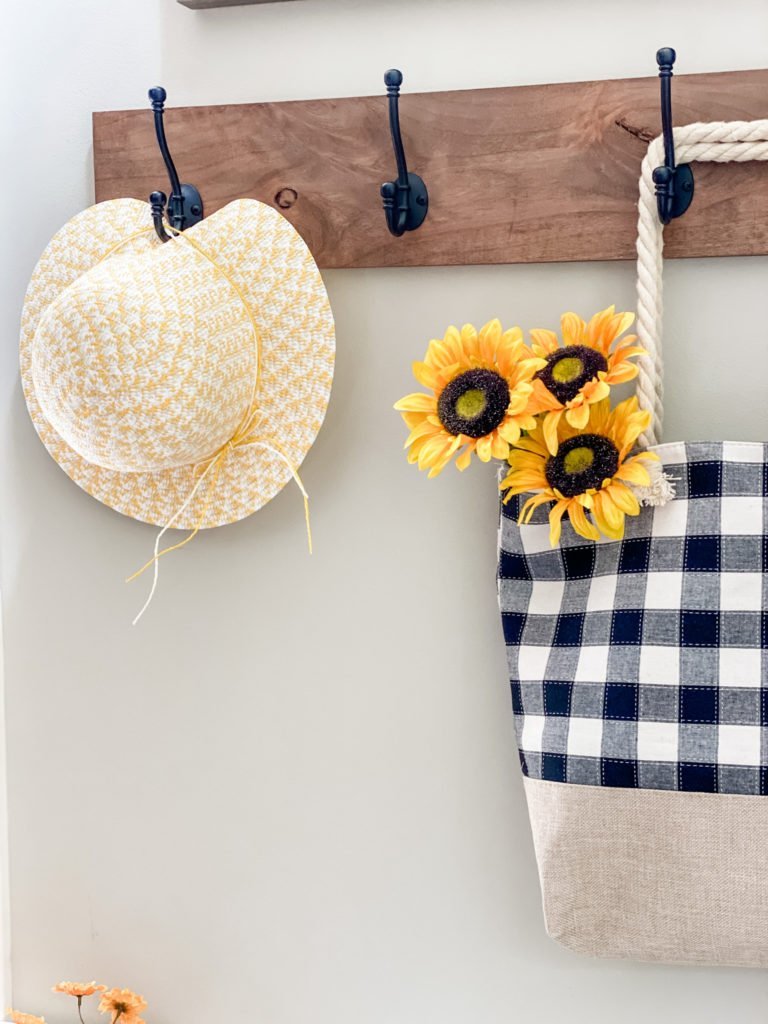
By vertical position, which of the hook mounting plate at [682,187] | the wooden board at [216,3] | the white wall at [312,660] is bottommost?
the white wall at [312,660]

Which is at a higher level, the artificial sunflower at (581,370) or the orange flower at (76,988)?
the artificial sunflower at (581,370)

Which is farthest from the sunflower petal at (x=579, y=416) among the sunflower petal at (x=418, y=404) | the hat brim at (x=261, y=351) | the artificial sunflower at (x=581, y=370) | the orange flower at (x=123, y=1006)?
the orange flower at (x=123, y=1006)

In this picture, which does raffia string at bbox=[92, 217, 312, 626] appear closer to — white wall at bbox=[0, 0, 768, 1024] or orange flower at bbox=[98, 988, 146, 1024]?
white wall at bbox=[0, 0, 768, 1024]

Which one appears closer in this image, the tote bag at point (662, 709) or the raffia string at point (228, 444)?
the tote bag at point (662, 709)

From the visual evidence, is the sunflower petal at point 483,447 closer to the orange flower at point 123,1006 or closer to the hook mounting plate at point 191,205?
the hook mounting plate at point 191,205

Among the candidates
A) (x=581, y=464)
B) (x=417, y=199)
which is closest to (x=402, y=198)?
(x=417, y=199)

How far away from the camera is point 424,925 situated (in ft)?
2.98

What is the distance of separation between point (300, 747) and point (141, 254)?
0.47 metres

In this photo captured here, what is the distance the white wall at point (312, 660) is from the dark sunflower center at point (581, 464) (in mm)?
123

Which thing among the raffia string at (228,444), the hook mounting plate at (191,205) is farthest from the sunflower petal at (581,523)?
the hook mounting plate at (191,205)

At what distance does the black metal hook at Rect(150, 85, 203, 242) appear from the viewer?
834mm

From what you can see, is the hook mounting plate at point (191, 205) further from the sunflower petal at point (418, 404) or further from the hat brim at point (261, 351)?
the sunflower petal at point (418, 404)

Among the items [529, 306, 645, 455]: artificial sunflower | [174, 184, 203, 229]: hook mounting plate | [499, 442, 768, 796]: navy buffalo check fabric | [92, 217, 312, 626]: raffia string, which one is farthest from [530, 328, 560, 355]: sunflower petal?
[174, 184, 203, 229]: hook mounting plate

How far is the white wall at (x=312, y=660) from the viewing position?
0.84m
